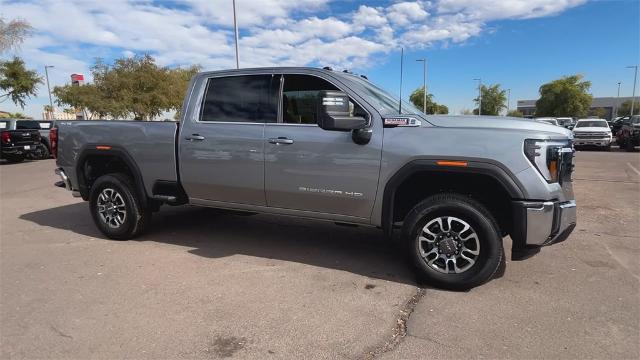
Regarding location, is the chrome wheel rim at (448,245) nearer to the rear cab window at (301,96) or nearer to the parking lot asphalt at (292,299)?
the parking lot asphalt at (292,299)

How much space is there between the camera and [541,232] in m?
3.70

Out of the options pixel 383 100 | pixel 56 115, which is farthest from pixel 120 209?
pixel 56 115

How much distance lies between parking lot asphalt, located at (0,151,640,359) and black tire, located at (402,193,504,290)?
15 centimetres

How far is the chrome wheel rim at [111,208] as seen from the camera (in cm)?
564

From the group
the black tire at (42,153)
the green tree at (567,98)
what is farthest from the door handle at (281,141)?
the green tree at (567,98)

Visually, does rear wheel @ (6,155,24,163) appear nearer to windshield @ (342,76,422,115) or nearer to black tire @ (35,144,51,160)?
black tire @ (35,144,51,160)

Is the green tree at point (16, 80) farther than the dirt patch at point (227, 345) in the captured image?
Yes

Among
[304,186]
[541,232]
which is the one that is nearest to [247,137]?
[304,186]

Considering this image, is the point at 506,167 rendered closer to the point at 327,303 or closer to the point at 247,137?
the point at 327,303

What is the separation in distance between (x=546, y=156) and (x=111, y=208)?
16.3 ft

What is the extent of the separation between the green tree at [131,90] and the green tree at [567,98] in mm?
50522

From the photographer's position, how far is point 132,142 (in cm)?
544

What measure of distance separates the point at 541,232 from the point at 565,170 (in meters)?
0.69

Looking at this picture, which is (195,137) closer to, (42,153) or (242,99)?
(242,99)
